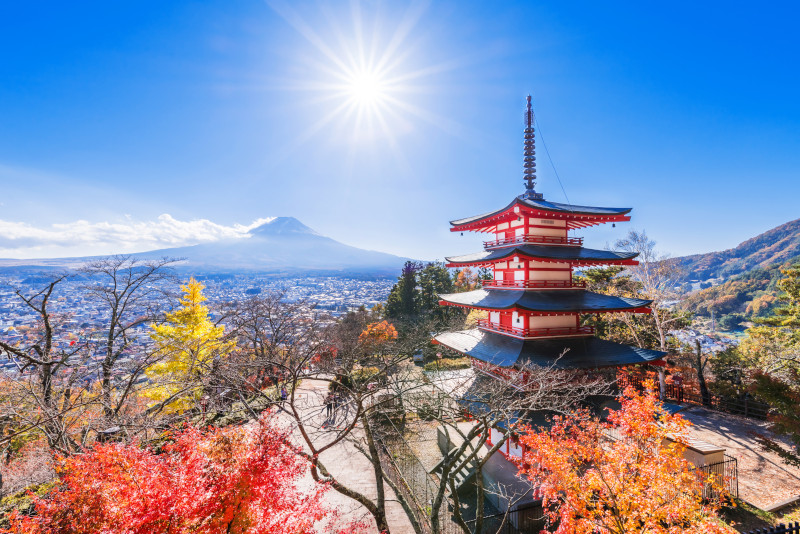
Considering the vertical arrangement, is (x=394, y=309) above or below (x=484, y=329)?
below

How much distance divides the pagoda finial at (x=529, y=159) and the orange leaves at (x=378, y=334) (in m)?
15.3

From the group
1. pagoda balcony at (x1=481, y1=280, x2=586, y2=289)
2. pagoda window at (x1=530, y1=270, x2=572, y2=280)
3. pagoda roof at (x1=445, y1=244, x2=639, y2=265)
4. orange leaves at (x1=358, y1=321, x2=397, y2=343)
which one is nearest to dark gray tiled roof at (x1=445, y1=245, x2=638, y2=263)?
pagoda roof at (x1=445, y1=244, x2=639, y2=265)

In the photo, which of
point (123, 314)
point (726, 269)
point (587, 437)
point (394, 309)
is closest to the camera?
point (587, 437)

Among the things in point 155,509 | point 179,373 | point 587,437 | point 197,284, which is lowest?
point 179,373

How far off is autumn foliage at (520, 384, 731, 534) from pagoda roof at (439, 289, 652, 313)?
9.28ft

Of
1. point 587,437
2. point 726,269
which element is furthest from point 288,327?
point 726,269

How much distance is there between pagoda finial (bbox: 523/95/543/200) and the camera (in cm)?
1254

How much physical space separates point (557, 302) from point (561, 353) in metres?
1.77

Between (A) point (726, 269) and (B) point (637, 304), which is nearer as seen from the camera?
(B) point (637, 304)

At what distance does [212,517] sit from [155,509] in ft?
2.61

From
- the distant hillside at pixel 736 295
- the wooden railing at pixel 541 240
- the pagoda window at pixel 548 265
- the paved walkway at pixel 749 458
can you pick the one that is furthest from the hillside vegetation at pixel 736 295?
the pagoda window at pixel 548 265

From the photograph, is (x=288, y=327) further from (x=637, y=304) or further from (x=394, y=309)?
(x=637, y=304)

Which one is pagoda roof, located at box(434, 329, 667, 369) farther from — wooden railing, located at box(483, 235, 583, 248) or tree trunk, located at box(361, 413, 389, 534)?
tree trunk, located at box(361, 413, 389, 534)

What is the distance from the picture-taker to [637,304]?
10.3 metres
